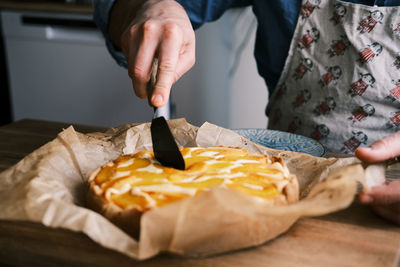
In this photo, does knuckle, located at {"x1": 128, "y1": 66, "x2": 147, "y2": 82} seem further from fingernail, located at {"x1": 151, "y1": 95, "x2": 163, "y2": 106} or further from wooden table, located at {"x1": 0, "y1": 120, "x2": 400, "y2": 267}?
wooden table, located at {"x1": 0, "y1": 120, "x2": 400, "y2": 267}

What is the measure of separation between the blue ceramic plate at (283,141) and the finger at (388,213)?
28cm

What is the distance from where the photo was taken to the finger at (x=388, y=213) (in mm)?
731

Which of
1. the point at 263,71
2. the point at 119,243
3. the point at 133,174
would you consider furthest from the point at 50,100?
the point at 119,243

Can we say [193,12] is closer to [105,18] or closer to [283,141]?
[105,18]

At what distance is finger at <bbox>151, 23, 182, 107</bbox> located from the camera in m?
0.89

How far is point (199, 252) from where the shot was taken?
0.65 metres

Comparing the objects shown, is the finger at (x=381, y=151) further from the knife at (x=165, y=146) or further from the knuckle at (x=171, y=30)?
the knuckle at (x=171, y=30)

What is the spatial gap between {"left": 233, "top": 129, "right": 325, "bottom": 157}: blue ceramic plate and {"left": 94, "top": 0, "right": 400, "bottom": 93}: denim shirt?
40 cm

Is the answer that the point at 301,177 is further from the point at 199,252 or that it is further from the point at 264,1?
the point at 264,1

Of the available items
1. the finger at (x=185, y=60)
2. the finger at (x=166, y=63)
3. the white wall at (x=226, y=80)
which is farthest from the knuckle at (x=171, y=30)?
the white wall at (x=226, y=80)

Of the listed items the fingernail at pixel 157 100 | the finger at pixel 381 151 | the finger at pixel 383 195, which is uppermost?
the fingernail at pixel 157 100

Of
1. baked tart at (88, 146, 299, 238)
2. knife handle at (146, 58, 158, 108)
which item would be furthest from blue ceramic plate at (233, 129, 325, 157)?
knife handle at (146, 58, 158, 108)

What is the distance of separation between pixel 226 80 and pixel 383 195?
1936 millimetres

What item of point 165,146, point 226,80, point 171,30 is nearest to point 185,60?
point 171,30
